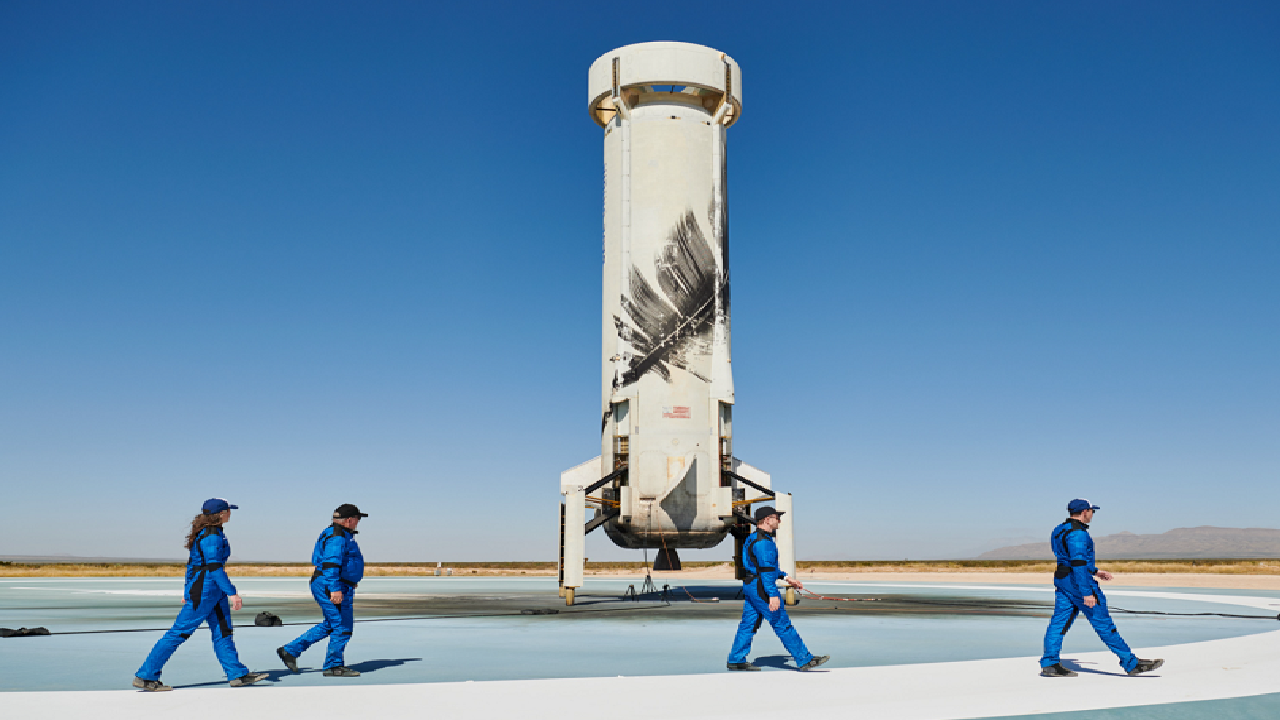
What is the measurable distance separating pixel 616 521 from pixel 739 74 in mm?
11084

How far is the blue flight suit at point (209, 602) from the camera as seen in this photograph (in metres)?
8.45

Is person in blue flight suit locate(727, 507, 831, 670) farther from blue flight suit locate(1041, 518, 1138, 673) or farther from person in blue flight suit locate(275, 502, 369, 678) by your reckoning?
person in blue flight suit locate(275, 502, 369, 678)

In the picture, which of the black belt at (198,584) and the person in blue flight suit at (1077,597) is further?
the person in blue flight suit at (1077,597)

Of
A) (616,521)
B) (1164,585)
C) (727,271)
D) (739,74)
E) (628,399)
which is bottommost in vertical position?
(1164,585)

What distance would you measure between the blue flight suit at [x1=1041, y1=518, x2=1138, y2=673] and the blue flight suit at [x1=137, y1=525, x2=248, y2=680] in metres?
7.44

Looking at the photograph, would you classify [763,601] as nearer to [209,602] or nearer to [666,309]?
[209,602]

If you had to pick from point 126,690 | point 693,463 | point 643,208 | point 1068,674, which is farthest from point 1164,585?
point 126,690

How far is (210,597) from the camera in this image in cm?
854

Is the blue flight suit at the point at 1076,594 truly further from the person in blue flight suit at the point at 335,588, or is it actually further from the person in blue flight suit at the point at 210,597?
the person in blue flight suit at the point at 210,597

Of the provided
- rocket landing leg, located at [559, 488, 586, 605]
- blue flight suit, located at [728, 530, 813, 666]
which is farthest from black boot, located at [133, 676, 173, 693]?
rocket landing leg, located at [559, 488, 586, 605]

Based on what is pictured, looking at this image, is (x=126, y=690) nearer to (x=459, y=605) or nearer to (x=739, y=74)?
(x=459, y=605)

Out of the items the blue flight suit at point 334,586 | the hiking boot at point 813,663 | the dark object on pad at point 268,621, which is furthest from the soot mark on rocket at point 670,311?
the hiking boot at point 813,663

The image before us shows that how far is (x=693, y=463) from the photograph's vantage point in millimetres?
21156

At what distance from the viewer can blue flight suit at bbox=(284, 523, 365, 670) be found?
9.28 meters
